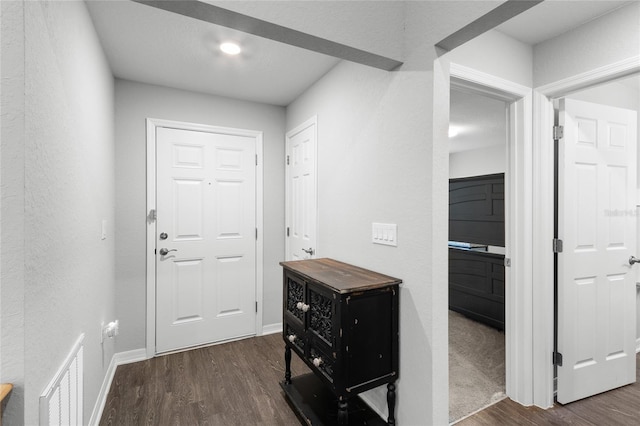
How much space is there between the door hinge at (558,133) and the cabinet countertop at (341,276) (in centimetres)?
153

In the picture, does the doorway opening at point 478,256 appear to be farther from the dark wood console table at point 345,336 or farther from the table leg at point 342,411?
the table leg at point 342,411

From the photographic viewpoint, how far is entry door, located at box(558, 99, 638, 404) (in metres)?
2.07

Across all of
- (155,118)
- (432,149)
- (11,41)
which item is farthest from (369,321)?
(155,118)

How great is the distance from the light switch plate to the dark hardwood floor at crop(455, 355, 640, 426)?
1.24 meters

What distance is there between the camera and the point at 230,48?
2.15 metres

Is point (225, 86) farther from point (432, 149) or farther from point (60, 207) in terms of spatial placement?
point (432, 149)

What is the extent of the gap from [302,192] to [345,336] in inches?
66.6

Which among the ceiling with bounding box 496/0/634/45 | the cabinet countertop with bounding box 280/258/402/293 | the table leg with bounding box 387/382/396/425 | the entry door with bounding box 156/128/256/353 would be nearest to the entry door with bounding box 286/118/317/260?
the entry door with bounding box 156/128/256/353

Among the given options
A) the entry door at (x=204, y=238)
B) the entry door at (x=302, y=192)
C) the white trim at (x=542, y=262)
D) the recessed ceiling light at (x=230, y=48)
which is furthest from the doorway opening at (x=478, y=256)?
the entry door at (x=204, y=238)

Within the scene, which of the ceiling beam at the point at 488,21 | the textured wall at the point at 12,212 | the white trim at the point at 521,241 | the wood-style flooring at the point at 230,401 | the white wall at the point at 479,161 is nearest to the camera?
the textured wall at the point at 12,212

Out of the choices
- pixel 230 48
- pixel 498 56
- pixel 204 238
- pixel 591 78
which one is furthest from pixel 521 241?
pixel 204 238

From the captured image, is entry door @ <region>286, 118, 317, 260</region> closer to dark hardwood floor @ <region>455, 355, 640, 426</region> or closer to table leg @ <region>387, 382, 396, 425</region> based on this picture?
table leg @ <region>387, 382, 396, 425</region>

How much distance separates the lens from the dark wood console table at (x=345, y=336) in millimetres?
1539

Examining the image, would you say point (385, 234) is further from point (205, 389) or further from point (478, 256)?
point (478, 256)
